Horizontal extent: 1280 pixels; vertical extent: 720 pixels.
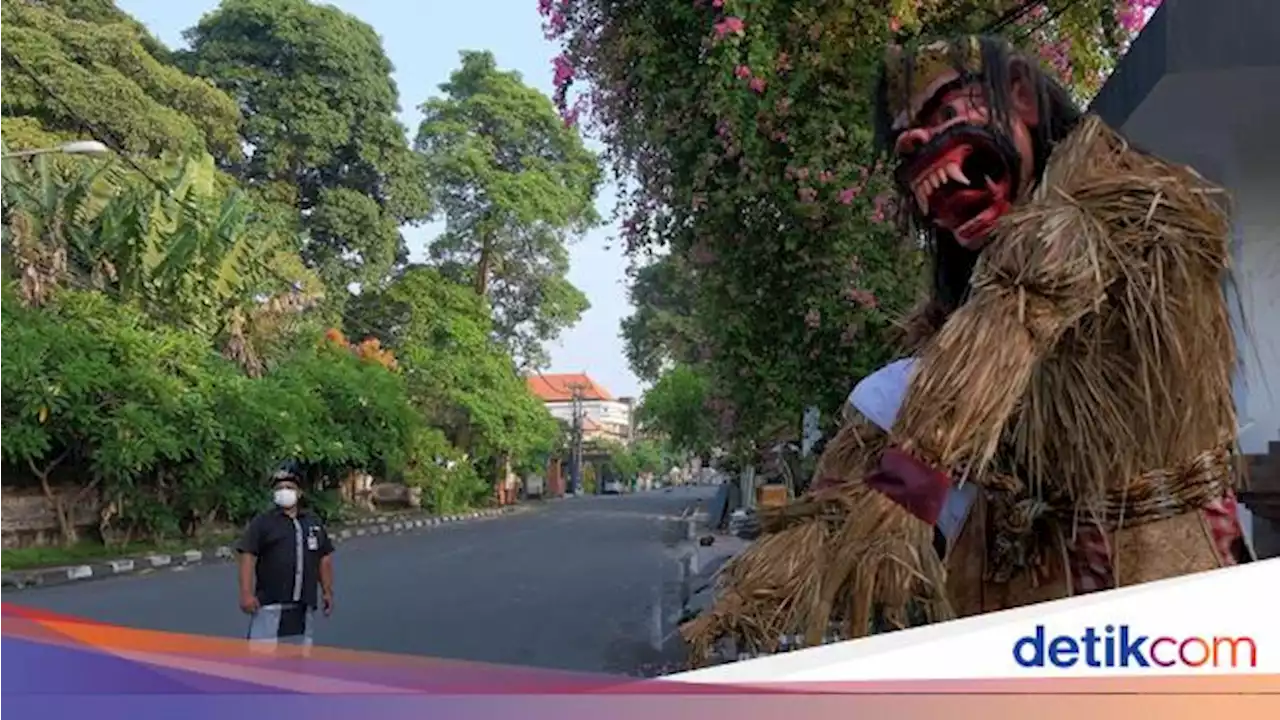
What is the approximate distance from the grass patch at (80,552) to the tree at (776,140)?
11.1 metres

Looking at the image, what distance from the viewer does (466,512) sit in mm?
33312

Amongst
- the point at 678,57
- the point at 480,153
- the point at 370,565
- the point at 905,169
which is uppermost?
the point at 678,57

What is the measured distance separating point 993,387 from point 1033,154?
1.70ft

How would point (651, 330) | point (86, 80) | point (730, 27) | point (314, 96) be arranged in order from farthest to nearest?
point (651, 330) → point (86, 80) → point (730, 27) → point (314, 96)

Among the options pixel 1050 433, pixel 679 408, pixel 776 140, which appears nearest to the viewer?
pixel 1050 433

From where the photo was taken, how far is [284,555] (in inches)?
229

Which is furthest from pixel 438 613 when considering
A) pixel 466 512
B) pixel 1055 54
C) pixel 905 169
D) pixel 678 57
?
pixel 466 512

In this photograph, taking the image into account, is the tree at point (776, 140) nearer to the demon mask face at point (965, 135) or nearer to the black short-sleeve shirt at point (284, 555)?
the black short-sleeve shirt at point (284, 555)

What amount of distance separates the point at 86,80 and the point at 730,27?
18.2m

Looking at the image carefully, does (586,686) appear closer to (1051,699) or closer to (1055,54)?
(1051,699)

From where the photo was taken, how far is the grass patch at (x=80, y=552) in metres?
14.5

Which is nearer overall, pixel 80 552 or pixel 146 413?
pixel 146 413

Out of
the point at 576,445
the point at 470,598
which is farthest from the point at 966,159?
the point at 576,445

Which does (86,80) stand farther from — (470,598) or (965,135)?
(965,135)
